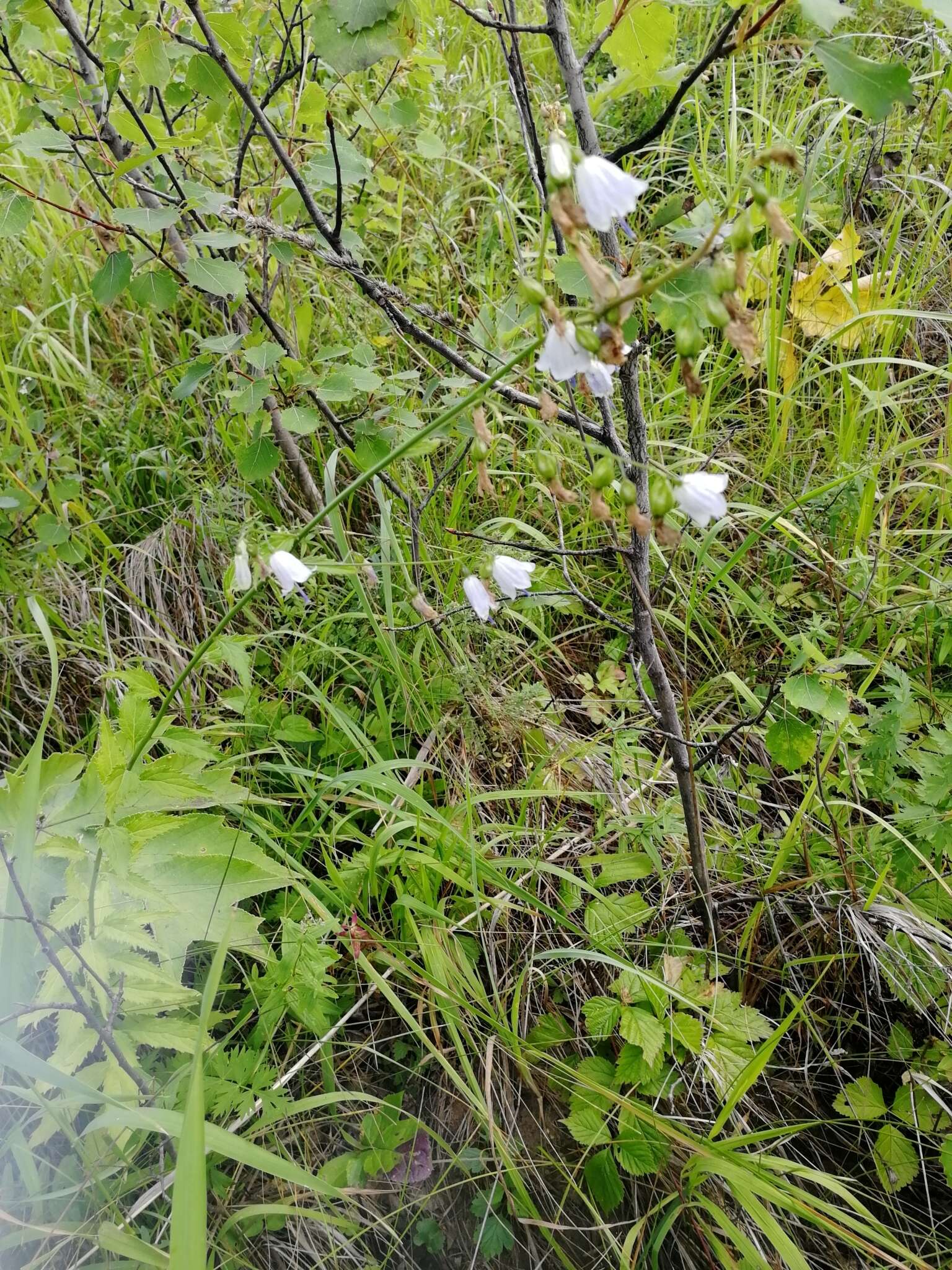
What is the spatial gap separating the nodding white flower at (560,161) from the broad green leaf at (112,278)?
1.13 m

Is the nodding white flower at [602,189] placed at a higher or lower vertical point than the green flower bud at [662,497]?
higher

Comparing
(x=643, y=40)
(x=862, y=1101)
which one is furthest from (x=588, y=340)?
(x=862, y=1101)

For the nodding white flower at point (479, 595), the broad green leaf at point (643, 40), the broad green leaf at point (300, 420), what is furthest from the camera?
the broad green leaf at point (300, 420)

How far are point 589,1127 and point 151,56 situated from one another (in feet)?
6.33

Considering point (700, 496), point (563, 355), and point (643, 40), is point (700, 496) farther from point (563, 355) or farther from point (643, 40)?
point (643, 40)

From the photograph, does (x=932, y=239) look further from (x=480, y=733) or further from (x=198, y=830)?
(x=198, y=830)

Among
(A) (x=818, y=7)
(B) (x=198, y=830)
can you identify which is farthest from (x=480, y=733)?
(A) (x=818, y=7)

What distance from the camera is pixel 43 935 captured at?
1.11 meters

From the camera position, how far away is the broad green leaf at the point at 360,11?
0.94 m

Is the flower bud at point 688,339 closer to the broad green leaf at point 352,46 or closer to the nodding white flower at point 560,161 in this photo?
the nodding white flower at point 560,161

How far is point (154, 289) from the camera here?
1606 mm

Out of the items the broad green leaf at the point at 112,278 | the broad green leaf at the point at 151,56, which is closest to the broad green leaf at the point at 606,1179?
the broad green leaf at the point at 112,278

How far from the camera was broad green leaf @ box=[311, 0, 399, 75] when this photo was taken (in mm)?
980

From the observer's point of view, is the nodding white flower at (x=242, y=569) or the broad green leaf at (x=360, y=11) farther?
the nodding white flower at (x=242, y=569)
